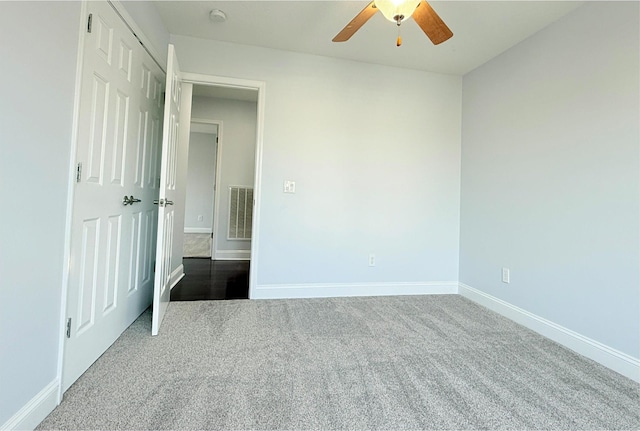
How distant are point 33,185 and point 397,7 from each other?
1.83 metres

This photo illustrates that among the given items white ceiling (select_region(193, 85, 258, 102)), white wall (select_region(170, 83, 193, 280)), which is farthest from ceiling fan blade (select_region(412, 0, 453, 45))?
white ceiling (select_region(193, 85, 258, 102))

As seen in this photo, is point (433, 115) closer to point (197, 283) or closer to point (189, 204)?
point (197, 283)

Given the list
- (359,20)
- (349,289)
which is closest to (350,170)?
(349,289)

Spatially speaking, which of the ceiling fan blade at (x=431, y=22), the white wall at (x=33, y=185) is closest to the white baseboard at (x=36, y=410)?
the white wall at (x=33, y=185)

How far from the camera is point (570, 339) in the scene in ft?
6.56

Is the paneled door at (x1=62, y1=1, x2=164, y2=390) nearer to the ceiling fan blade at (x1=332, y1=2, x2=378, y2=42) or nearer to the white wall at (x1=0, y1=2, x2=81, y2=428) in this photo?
the white wall at (x1=0, y1=2, x2=81, y2=428)

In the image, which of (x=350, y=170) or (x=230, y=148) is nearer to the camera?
(x=350, y=170)

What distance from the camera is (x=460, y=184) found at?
10.4ft

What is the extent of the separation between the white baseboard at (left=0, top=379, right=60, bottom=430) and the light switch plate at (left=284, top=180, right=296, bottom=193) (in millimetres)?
2003

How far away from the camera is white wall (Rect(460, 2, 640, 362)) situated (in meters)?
1.74

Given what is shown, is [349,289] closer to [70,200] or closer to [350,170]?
[350,170]

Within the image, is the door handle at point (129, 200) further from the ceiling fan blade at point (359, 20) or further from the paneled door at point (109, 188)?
the ceiling fan blade at point (359, 20)

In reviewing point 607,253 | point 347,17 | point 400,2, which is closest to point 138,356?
point 400,2

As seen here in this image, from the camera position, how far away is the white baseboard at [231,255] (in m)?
4.56
